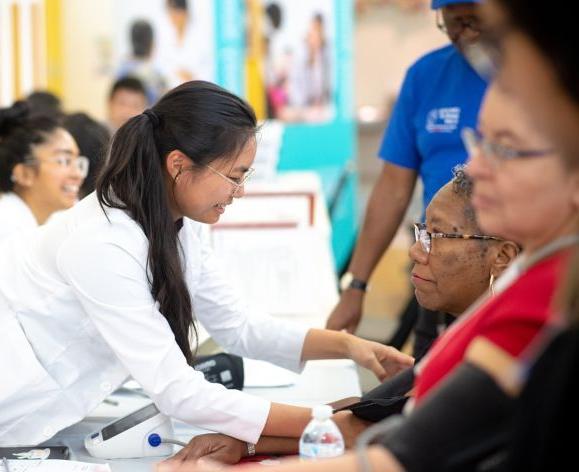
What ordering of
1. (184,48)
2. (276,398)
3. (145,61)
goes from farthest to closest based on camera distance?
1. (145,61)
2. (184,48)
3. (276,398)

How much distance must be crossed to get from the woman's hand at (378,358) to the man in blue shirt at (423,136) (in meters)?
0.62

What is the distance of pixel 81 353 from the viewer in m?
2.12

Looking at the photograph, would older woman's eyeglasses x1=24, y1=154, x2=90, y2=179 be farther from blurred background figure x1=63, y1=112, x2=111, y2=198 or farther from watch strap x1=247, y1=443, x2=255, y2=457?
watch strap x1=247, y1=443, x2=255, y2=457

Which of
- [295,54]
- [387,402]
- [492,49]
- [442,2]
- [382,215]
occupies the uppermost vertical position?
[442,2]

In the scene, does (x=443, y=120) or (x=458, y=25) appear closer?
(x=458, y=25)

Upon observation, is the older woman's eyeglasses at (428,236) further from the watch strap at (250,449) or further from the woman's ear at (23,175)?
the woman's ear at (23,175)

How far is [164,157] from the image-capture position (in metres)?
2.12

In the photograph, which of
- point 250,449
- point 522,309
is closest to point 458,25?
point 250,449

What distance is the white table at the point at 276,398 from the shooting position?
2043 mm

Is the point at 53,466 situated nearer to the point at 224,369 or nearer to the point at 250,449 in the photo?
the point at 250,449

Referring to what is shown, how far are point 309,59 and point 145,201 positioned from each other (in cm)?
Answer: 523

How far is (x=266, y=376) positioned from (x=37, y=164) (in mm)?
1381

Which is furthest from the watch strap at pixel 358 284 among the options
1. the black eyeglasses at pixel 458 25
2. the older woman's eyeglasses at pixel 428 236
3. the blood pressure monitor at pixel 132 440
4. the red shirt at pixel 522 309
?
the red shirt at pixel 522 309

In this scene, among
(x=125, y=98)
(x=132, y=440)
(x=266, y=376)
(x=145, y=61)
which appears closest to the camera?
(x=132, y=440)
